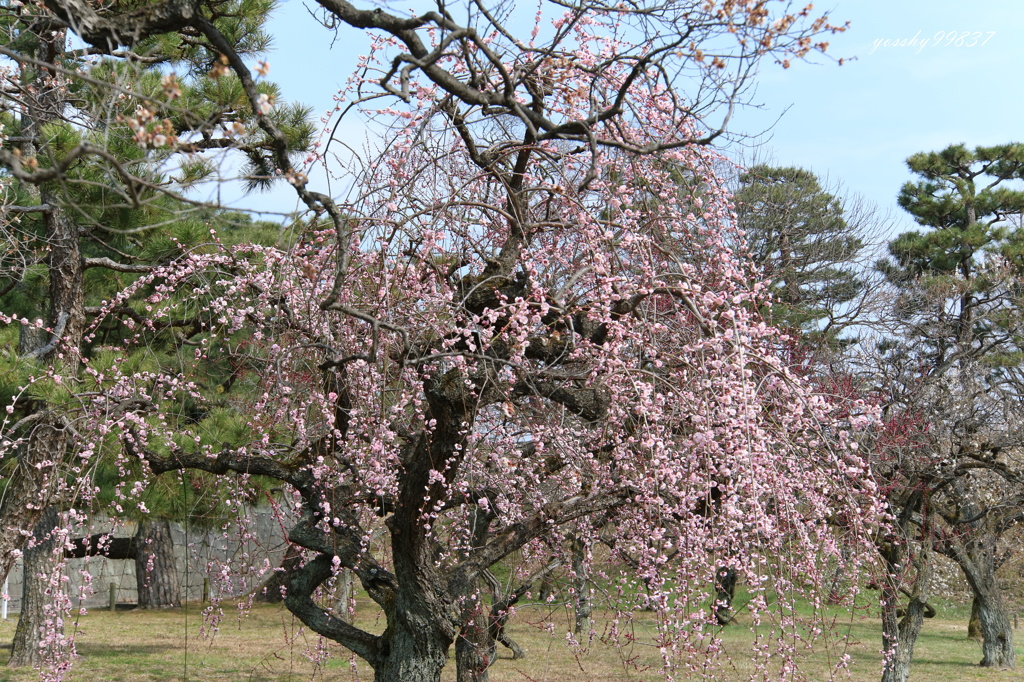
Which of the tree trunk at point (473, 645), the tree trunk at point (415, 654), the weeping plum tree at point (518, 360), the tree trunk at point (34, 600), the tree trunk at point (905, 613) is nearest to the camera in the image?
the weeping plum tree at point (518, 360)

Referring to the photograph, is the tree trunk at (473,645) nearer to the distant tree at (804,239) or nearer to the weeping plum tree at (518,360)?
the weeping plum tree at (518,360)

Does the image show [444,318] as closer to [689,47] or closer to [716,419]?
[716,419]

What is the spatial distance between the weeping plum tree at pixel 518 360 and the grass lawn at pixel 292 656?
98.2 inches

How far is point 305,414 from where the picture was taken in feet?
17.3

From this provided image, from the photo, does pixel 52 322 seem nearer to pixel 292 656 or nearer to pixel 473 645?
pixel 292 656

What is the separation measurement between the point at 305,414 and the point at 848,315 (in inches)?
417

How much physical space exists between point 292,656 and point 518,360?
20.3 ft

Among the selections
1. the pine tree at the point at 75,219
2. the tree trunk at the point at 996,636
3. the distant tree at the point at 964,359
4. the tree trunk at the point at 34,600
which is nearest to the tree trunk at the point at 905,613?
the distant tree at the point at 964,359

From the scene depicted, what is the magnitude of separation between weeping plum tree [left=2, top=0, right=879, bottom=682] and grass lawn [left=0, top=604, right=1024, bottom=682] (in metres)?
2.49

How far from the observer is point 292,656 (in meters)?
8.77

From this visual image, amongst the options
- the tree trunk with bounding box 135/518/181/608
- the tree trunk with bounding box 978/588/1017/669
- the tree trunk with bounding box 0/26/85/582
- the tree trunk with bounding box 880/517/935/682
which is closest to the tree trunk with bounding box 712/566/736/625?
the tree trunk with bounding box 880/517/935/682

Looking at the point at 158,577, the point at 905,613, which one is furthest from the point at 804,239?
the point at 158,577

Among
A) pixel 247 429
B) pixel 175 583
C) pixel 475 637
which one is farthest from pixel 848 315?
pixel 175 583

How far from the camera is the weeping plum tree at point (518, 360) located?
375cm
